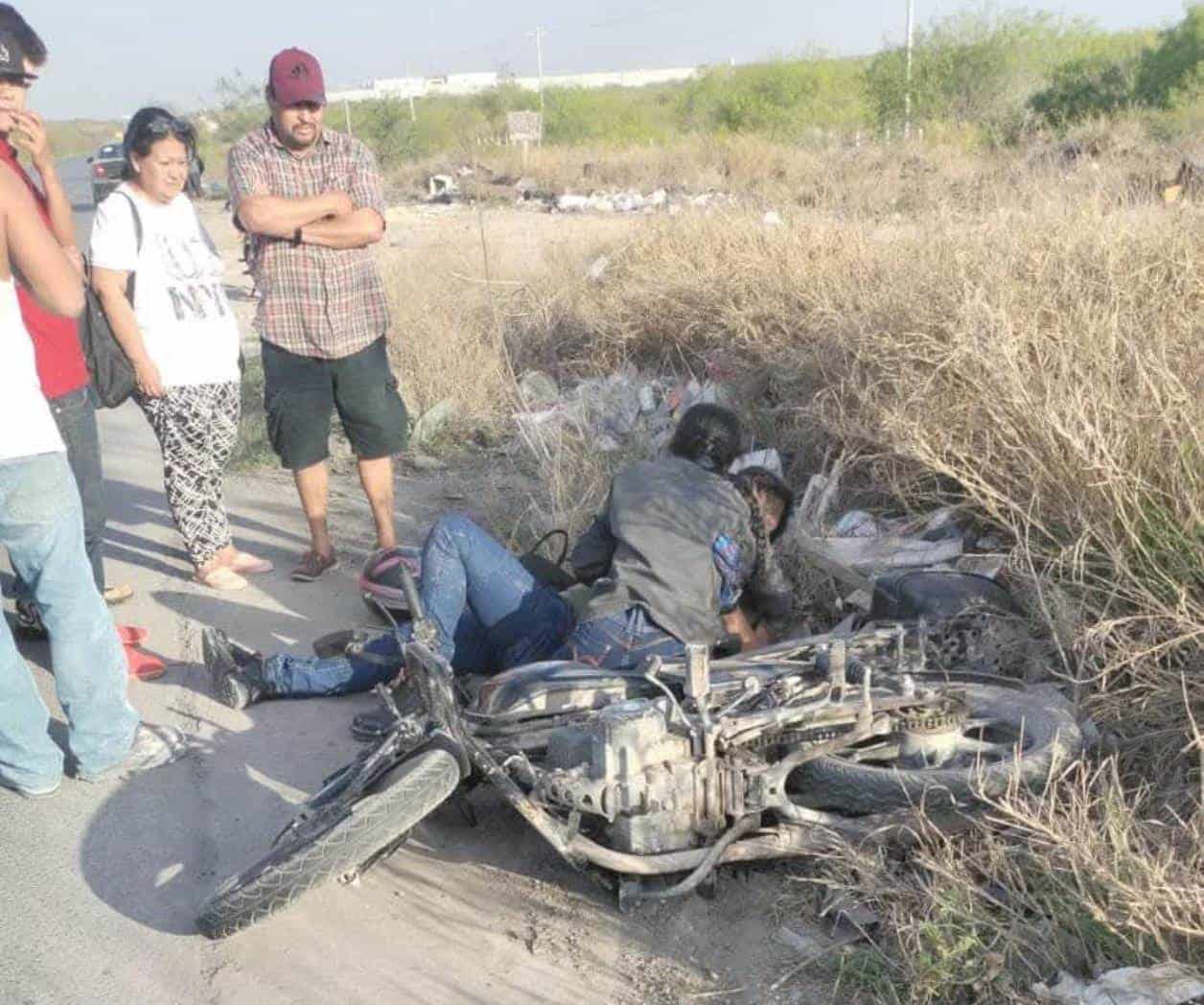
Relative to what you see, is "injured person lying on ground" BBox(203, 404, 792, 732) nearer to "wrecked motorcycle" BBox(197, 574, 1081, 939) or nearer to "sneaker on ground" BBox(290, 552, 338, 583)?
"wrecked motorcycle" BBox(197, 574, 1081, 939)

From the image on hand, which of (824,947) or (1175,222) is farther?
(1175,222)

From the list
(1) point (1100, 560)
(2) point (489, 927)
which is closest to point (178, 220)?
(2) point (489, 927)

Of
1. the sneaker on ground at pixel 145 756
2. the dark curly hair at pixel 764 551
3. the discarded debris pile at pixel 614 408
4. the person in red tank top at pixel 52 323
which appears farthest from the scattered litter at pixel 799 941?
the discarded debris pile at pixel 614 408

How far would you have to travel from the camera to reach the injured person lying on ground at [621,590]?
371 cm

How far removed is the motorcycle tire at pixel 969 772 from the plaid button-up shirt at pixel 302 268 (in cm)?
303

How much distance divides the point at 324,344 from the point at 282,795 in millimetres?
2187

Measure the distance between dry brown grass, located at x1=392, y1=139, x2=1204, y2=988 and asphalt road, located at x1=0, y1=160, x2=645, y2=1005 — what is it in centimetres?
95

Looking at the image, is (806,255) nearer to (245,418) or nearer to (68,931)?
(245,418)

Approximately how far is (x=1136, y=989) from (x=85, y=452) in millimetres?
3879

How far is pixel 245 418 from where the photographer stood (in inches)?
333

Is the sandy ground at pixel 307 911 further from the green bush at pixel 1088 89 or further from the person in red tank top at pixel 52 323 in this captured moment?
the green bush at pixel 1088 89

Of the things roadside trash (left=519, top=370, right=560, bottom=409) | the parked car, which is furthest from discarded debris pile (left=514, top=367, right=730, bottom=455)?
the parked car

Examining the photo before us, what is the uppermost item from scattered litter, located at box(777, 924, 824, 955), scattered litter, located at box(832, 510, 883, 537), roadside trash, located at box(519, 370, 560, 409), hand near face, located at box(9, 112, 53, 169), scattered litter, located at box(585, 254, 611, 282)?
hand near face, located at box(9, 112, 53, 169)

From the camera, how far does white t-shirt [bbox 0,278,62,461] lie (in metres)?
3.40
